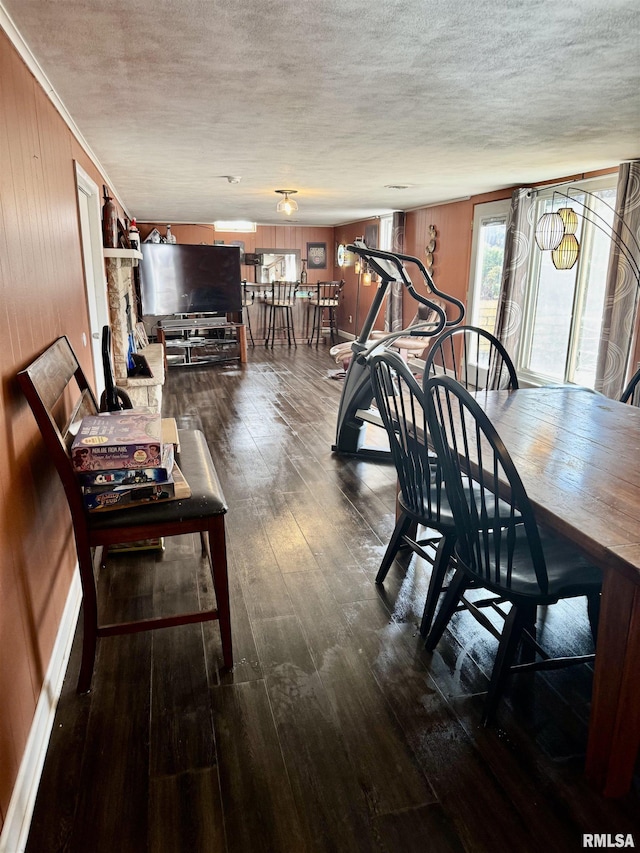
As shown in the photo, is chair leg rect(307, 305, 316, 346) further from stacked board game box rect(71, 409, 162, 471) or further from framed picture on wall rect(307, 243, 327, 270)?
stacked board game box rect(71, 409, 162, 471)

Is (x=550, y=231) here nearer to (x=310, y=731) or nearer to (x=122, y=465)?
(x=122, y=465)

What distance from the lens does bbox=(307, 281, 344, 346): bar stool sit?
1038cm

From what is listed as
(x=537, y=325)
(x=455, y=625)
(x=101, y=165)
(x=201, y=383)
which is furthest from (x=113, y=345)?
→ (x=537, y=325)

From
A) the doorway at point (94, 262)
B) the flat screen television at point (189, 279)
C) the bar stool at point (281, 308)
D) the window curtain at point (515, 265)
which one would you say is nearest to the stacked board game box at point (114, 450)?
the doorway at point (94, 262)

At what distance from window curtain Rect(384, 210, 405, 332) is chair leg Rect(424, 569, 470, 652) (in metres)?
6.35

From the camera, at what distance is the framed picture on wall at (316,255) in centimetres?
1087

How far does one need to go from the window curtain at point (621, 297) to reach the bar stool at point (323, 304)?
249 inches

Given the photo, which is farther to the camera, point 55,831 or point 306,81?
point 306,81

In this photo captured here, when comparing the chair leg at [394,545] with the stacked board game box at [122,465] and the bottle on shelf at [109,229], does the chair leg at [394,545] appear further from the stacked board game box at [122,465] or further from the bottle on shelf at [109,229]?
the bottle on shelf at [109,229]

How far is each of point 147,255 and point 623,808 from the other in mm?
7680

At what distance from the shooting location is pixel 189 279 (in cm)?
805

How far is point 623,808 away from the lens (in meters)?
1.46

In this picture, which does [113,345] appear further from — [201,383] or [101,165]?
[201,383]

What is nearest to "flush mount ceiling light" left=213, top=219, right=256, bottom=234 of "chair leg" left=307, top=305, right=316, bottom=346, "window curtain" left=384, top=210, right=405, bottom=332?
"chair leg" left=307, top=305, right=316, bottom=346
